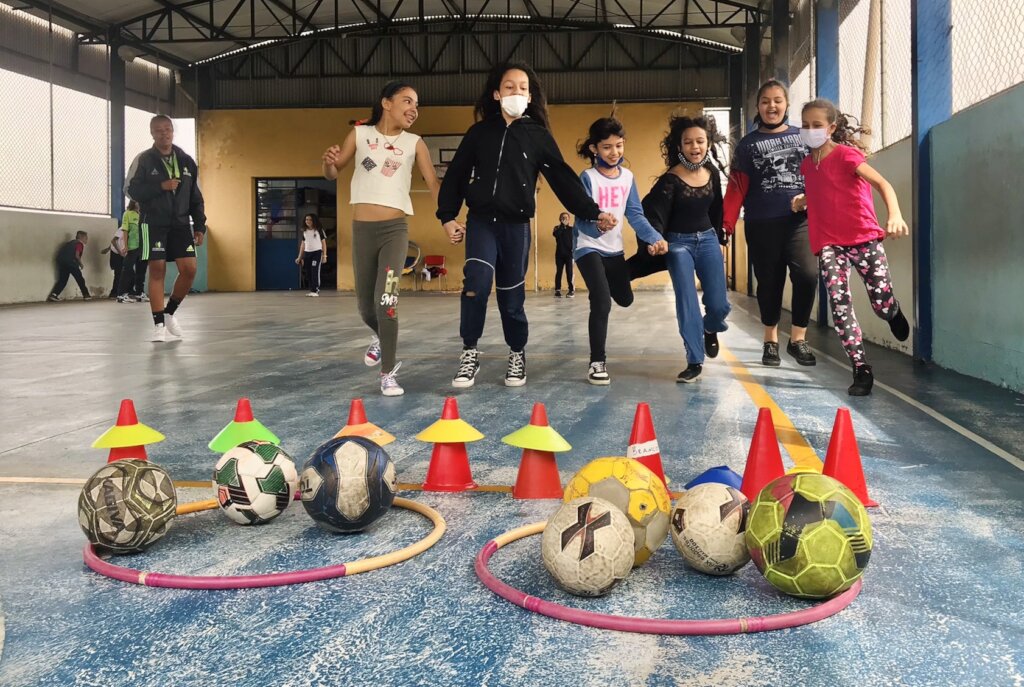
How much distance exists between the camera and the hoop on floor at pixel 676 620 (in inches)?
74.6

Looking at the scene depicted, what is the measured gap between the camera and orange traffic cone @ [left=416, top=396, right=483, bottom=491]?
3225 millimetres

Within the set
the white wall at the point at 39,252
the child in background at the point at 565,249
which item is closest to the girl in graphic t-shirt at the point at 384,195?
the child in background at the point at 565,249

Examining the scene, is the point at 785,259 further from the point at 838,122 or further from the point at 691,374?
the point at 691,374

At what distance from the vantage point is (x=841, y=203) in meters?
5.69

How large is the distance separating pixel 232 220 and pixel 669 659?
92.2 ft

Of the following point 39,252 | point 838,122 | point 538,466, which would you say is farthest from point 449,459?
point 39,252

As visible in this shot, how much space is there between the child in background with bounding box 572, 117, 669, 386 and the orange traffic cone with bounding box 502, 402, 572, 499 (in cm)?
287

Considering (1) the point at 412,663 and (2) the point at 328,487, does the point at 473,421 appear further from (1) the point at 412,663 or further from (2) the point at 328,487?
(1) the point at 412,663

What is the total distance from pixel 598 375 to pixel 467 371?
0.93m

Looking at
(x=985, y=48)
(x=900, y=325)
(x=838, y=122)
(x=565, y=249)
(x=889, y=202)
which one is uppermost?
(x=985, y=48)

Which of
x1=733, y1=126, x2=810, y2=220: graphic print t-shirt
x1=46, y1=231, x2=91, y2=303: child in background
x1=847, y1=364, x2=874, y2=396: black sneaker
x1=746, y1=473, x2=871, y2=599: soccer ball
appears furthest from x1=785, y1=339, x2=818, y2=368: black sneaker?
x1=46, y1=231, x2=91, y2=303: child in background

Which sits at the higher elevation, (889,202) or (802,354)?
(889,202)

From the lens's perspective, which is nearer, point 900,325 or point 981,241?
point 900,325

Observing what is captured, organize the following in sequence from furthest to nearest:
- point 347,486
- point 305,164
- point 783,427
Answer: point 305,164
point 783,427
point 347,486
